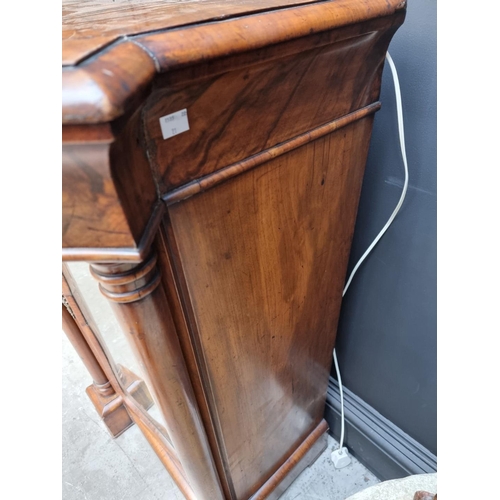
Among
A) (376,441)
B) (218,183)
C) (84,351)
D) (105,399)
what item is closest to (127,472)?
(105,399)

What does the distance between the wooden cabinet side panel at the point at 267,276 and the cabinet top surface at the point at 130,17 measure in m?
0.13

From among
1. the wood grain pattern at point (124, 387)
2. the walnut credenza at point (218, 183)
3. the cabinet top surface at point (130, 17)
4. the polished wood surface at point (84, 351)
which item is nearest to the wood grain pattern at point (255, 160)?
the walnut credenza at point (218, 183)

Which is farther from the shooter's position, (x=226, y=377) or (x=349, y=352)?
(x=349, y=352)

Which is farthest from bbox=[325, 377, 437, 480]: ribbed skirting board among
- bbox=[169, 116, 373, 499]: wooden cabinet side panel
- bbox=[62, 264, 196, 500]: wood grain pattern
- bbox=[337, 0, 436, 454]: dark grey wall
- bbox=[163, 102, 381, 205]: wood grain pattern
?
bbox=[163, 102, 381, 205]: wood grain pattern

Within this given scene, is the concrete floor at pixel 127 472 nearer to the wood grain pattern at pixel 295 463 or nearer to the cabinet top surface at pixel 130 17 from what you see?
the wood grain pattern at pixel 295 463

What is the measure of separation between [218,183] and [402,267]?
0.43 meters

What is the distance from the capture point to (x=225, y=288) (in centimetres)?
43

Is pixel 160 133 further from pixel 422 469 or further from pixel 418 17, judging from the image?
pixel 422 469

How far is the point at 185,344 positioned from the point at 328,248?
27 cm

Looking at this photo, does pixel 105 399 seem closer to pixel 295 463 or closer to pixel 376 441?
pixel 295 463

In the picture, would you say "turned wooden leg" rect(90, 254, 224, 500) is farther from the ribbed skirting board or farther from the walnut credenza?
the ribbed skirting board

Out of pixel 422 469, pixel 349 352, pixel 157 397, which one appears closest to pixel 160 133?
pixel 157 397
